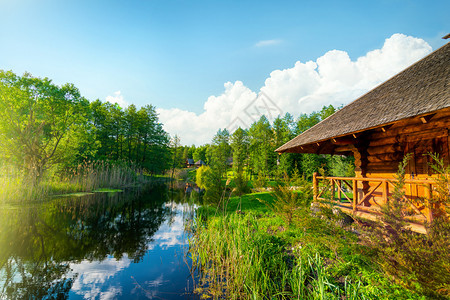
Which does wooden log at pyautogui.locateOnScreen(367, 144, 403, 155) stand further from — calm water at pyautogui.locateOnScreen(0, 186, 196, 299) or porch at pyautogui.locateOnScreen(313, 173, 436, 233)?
calm water at pyautogui.locateOnScreen(0, 186, 196, 299)

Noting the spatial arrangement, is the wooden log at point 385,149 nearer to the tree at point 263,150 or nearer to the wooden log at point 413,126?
the wooden log at point 413,126

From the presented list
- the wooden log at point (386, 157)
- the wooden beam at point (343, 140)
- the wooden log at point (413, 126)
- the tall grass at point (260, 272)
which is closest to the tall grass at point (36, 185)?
the tall grass at point (260, 272)

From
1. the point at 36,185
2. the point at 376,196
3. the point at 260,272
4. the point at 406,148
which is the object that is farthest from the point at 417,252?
the point at 36,185

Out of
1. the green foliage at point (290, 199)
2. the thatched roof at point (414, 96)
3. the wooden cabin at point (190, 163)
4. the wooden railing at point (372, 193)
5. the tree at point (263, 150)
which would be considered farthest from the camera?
the wooden cabin at point (190, 163)

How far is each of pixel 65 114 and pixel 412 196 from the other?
995 inches

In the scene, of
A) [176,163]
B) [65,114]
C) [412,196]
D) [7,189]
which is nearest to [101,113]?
[65,114]

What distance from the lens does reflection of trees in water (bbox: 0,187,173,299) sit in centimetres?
414

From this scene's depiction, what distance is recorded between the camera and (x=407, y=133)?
6035 mm

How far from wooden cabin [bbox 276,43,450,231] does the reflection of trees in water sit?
6739 mm

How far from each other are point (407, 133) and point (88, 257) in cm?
1003

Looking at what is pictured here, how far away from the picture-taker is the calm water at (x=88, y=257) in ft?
13.4

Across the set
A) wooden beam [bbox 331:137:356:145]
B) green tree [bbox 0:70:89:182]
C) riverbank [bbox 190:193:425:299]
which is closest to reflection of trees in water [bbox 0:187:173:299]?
riverbank [bbox 190:193:425:299]

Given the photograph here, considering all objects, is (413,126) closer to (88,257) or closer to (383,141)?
(383,141)

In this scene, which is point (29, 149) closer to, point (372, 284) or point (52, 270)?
point (52, 270)
